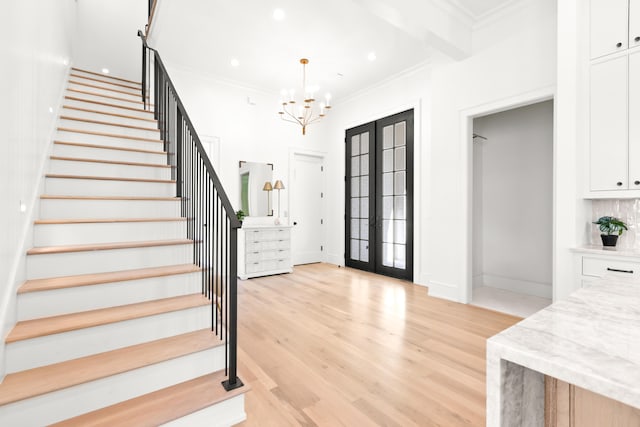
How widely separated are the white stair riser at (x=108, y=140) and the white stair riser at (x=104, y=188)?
0.73 meters

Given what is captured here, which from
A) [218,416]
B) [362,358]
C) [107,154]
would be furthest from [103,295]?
[362,358]

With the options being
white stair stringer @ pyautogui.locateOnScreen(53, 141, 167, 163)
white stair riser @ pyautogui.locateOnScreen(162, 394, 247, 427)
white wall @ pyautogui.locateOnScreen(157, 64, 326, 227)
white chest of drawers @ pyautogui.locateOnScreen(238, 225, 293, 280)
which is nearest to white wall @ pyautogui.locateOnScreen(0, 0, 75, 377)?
white stair stringer @ pyautogui.locateOnScreen(53, 141, 167, 163)

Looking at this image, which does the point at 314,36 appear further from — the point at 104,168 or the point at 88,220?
the point at 88,220

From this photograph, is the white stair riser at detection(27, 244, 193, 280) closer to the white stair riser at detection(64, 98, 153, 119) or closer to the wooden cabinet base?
the wooden cabinet base

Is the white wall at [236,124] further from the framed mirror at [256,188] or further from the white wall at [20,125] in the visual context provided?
the white wall at [20,125]

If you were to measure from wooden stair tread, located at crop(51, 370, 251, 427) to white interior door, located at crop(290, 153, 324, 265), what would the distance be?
4561 millimetres

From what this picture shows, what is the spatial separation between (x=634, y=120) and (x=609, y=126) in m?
0.15

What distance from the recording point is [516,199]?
15.1 ft

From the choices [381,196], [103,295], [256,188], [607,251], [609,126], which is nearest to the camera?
[103,295]

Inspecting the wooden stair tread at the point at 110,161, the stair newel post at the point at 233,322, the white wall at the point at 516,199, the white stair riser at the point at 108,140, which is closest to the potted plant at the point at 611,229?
the white wall at the point at 516,199

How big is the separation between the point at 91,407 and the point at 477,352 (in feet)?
8.69

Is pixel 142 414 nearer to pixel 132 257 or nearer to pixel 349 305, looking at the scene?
pixel 132 257

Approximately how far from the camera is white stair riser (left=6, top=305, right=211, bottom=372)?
159 centimetres

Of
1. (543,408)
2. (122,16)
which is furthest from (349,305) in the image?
(122,16)
